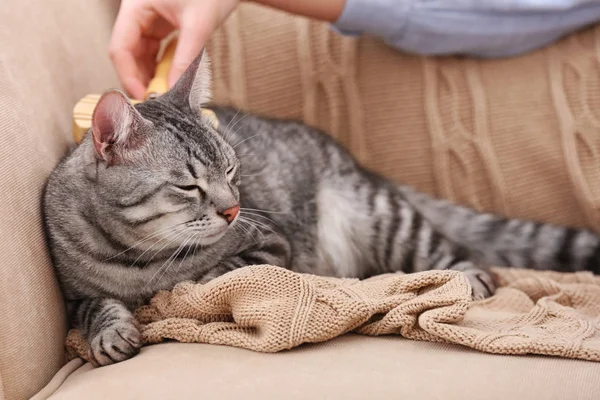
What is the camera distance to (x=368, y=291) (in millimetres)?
1212

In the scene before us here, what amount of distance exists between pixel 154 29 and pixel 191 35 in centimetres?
19

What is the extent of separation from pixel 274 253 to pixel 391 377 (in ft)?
1.79

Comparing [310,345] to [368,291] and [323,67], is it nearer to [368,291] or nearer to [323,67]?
[368,291]

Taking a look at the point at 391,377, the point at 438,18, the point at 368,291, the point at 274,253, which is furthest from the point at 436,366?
the point at 438,18

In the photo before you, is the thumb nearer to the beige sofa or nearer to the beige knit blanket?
the beige sofa

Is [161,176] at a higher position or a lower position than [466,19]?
lower

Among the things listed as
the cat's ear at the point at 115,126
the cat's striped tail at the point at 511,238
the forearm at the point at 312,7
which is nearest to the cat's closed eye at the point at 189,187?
the cat's ear at the point at 115,126

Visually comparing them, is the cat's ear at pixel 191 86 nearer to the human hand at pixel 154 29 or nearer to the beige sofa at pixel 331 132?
the human hand at pixel 154 29

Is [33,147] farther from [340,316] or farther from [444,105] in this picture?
[444,105]

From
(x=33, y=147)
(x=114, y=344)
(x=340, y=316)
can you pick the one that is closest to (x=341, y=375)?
(x=340, y=316)

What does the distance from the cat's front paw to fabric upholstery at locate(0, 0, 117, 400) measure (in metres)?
0.07

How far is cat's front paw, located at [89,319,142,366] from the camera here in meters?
1.17

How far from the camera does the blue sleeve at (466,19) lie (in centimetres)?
174

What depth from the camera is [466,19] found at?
5.78 ft
